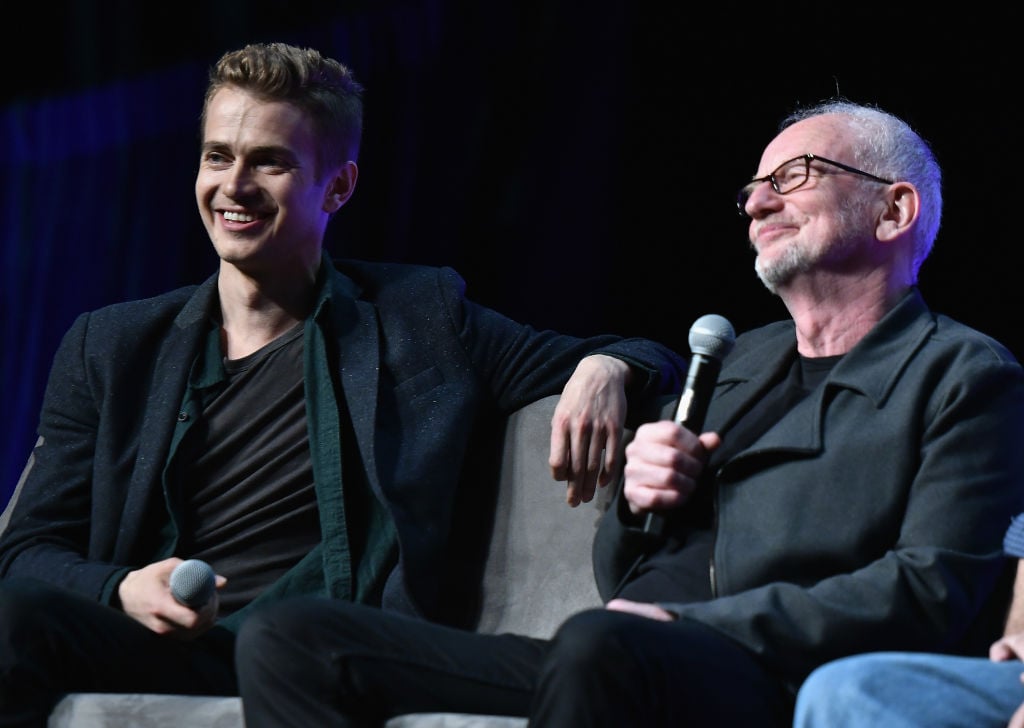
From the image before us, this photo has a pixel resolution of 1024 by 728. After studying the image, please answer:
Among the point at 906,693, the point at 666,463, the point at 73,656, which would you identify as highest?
the point at 666,463

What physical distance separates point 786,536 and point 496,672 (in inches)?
15.8

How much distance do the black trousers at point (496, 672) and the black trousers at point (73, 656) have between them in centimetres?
40

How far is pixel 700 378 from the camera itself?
175 cm

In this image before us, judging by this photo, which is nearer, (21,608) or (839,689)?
(839,689)

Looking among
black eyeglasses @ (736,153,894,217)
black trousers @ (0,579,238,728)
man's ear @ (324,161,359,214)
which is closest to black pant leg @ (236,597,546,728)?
black trousers @ (0,579,238,728)

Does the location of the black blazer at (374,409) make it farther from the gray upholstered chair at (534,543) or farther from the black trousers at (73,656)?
the black trousers at (73,656)

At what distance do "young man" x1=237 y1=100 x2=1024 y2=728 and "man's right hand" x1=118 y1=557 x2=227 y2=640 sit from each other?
334 millimetres

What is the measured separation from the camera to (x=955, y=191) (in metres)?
2.71

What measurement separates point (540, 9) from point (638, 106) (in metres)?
0.37

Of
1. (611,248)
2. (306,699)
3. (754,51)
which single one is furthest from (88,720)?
(754,51)

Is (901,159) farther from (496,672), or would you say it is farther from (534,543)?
(496,672)

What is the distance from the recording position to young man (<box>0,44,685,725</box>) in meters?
2.13

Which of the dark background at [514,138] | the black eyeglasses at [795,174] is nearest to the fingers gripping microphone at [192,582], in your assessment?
the black eyeglasses at [795,174]

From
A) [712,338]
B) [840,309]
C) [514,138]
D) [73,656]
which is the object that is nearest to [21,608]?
[73,656]
